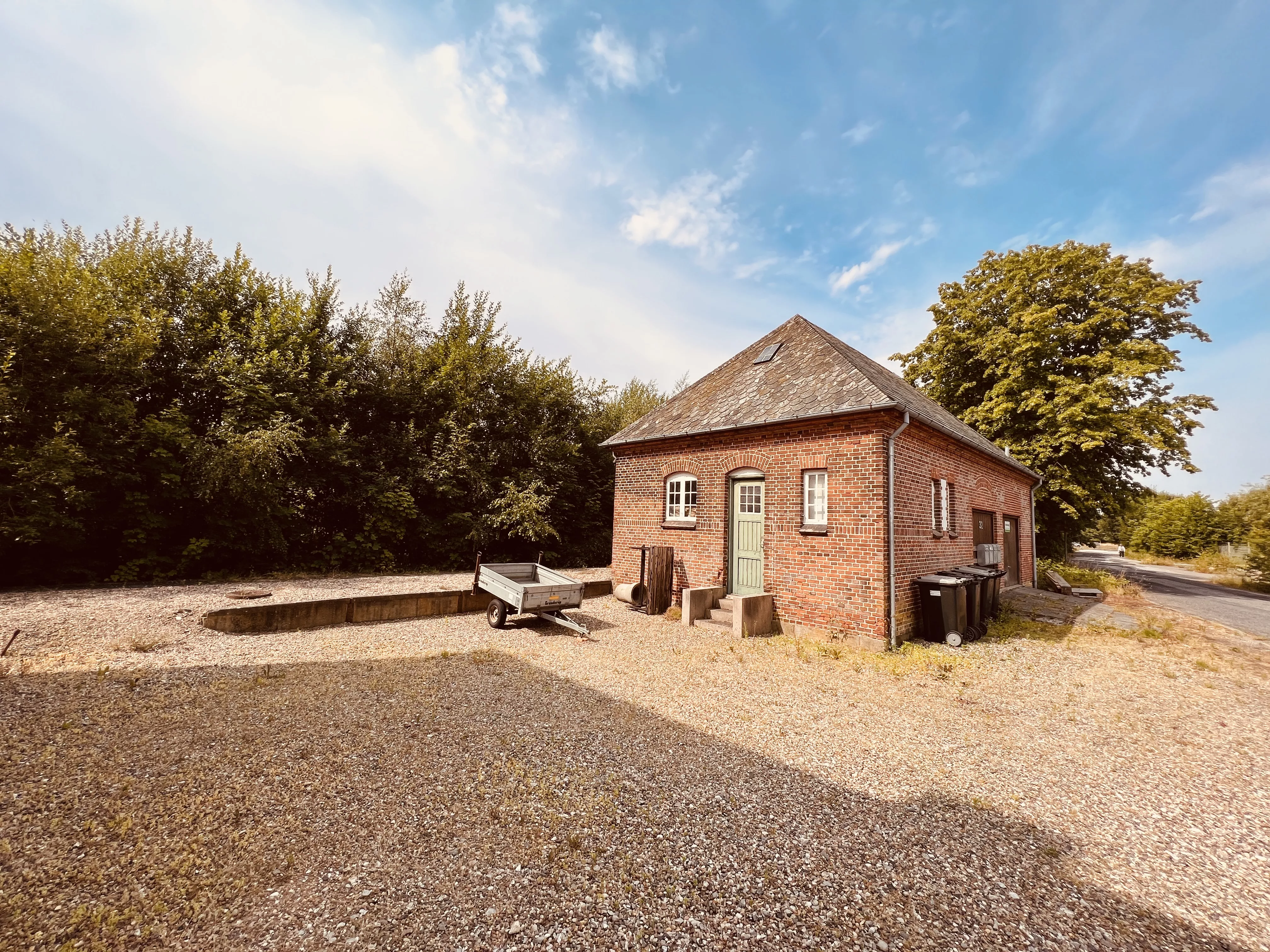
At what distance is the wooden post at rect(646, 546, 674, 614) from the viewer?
10539 millimetres

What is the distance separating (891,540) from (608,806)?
6.55m

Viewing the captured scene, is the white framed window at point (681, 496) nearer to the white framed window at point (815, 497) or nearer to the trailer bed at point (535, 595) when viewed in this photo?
the white framed window at point (815, 497)

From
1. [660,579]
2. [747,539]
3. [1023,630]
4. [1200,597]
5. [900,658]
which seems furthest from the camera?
[1200,597]

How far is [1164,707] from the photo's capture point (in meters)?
6.01

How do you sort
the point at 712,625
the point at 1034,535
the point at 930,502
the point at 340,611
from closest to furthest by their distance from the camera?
the point at 340,611 < the point at 712,625 < the point at 930,502 < the point at 1034,535

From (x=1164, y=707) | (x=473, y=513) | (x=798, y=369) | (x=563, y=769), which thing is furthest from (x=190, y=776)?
(x=473, y=513)

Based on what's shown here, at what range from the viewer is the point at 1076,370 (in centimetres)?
1828

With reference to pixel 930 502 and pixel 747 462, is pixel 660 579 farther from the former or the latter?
pixel 930 502

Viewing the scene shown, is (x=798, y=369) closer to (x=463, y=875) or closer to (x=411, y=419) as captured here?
(x=463, y=875)

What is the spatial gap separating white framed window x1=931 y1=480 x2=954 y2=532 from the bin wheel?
876 cm

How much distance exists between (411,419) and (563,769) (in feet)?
46.4

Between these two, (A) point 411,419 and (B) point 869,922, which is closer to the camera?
(B) point 869,922

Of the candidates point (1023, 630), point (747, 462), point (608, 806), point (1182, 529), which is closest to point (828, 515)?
point (747, 462)

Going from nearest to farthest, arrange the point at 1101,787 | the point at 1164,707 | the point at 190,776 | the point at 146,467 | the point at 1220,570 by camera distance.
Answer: the point at 190,776
the point at 1101,787
the point at 1164,707
the point at 146,467
the point at 1220,570
